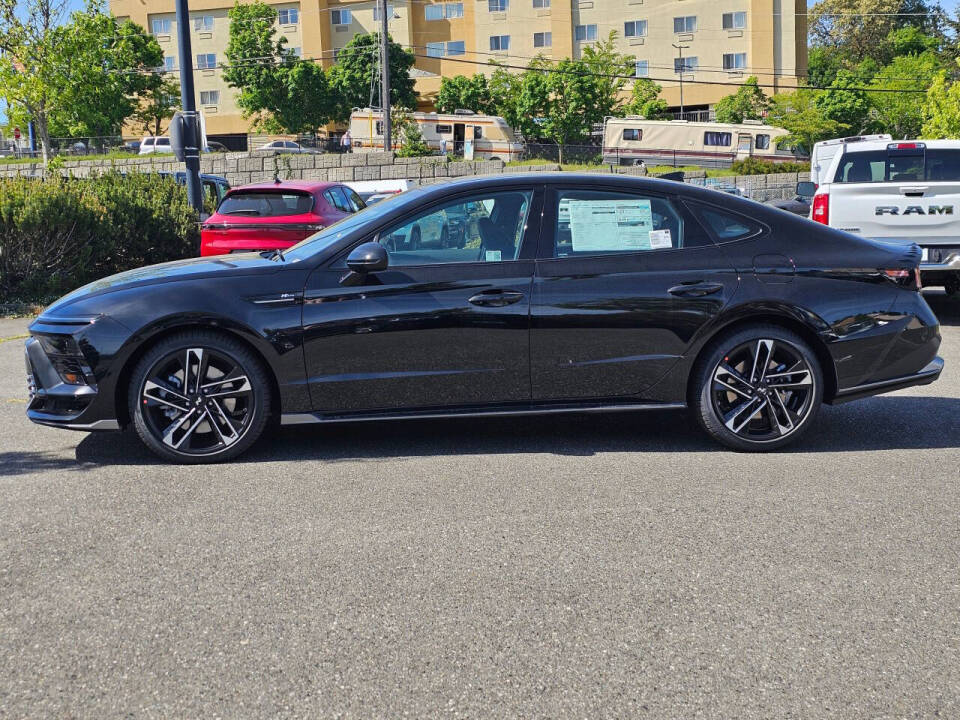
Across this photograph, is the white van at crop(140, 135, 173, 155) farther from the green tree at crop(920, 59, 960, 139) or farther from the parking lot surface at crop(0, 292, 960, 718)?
the parking lot surface at crop(0, 292, 960, 718)

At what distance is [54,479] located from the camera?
212 inches

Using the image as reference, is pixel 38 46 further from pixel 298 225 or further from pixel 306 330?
pixel 306 330

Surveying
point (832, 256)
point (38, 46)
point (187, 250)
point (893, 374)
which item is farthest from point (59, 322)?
point (38, 46)

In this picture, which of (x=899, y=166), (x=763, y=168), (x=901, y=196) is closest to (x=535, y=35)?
(x=763, y=168)

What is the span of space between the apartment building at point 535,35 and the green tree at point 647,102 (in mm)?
1641

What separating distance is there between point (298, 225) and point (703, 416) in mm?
8864

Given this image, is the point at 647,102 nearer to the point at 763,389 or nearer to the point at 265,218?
the point at 265,218

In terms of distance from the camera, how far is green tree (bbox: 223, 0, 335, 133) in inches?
2685

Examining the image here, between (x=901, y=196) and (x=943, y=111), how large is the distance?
24781mm

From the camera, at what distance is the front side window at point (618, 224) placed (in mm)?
5789

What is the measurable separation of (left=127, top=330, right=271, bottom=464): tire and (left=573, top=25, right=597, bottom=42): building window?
72145mm

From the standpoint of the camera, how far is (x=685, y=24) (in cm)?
7269

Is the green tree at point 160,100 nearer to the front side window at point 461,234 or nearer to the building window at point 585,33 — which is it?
the building window at point 585,33

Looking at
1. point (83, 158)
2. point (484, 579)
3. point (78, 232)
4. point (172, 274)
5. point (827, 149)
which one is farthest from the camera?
point (83, 158)
